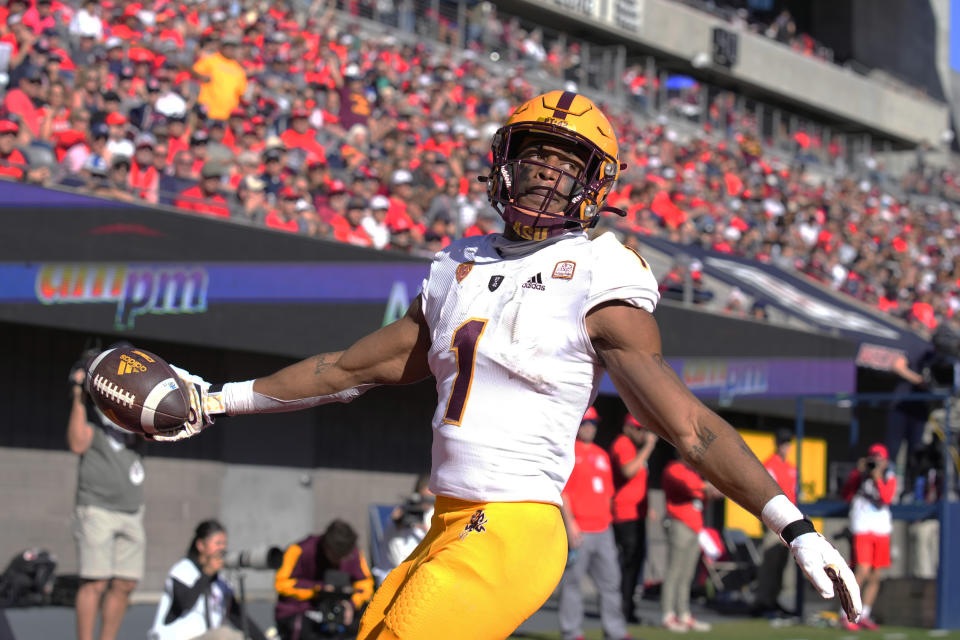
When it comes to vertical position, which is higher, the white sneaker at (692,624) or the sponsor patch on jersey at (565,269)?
the sponsor patch on jersey at (565,269)

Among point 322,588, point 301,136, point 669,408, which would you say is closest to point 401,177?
point 301,136

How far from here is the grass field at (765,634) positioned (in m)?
9.55

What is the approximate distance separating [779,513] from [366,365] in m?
1.19

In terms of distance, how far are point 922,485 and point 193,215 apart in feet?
23.1

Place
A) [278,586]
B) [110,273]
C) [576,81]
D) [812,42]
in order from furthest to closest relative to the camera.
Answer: [812,42], [576,81], [110,273], [278,586]

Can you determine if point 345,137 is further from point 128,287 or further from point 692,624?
point 692,624

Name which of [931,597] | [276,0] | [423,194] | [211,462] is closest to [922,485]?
[931,597]

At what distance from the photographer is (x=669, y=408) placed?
2889mm

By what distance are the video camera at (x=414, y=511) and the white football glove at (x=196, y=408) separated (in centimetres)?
494

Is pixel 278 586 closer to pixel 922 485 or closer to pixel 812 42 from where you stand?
pixel 922 485

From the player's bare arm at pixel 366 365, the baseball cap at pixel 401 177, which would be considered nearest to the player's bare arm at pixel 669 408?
the player's bare arm at pixel 366 365

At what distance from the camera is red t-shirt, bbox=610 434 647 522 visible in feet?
32.8

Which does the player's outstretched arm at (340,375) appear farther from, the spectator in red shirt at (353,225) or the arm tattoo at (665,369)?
the spectator in red shirt at (353,225)

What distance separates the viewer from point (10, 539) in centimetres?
962
